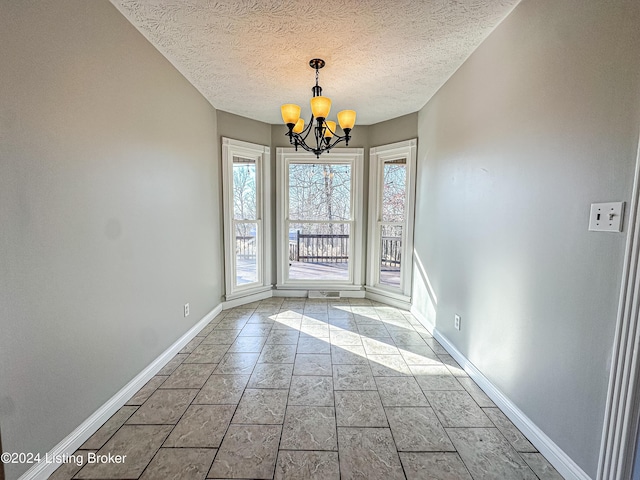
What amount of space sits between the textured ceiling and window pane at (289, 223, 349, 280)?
1.89 meters

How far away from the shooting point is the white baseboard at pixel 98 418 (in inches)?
52.1

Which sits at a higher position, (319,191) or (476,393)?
(319,191)

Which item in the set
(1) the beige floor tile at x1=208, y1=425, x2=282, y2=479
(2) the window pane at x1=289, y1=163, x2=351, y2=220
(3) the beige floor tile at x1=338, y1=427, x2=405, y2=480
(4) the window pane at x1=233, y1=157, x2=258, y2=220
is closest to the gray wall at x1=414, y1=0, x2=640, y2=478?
(3) the beige floor tile at x1=338, y1=427, x2=405, y2=480

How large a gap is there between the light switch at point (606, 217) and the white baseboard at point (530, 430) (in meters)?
1.13

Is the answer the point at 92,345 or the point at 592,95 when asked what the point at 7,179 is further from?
the point at 592,95

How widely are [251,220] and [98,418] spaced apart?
2.69 m

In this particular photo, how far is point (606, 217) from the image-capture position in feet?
3.84

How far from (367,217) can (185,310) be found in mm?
2698

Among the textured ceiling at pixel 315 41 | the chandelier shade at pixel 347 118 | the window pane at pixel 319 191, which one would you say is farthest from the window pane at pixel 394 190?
the chandelier shade at pixel 347 118

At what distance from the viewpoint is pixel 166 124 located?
2365mm

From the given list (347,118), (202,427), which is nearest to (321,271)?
(347,118)

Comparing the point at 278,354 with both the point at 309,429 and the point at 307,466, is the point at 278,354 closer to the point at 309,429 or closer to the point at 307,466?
the point at 309,429

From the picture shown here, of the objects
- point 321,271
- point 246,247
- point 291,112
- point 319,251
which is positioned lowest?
point 321,271

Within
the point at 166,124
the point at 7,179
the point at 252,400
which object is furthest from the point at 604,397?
the point at 166,124
